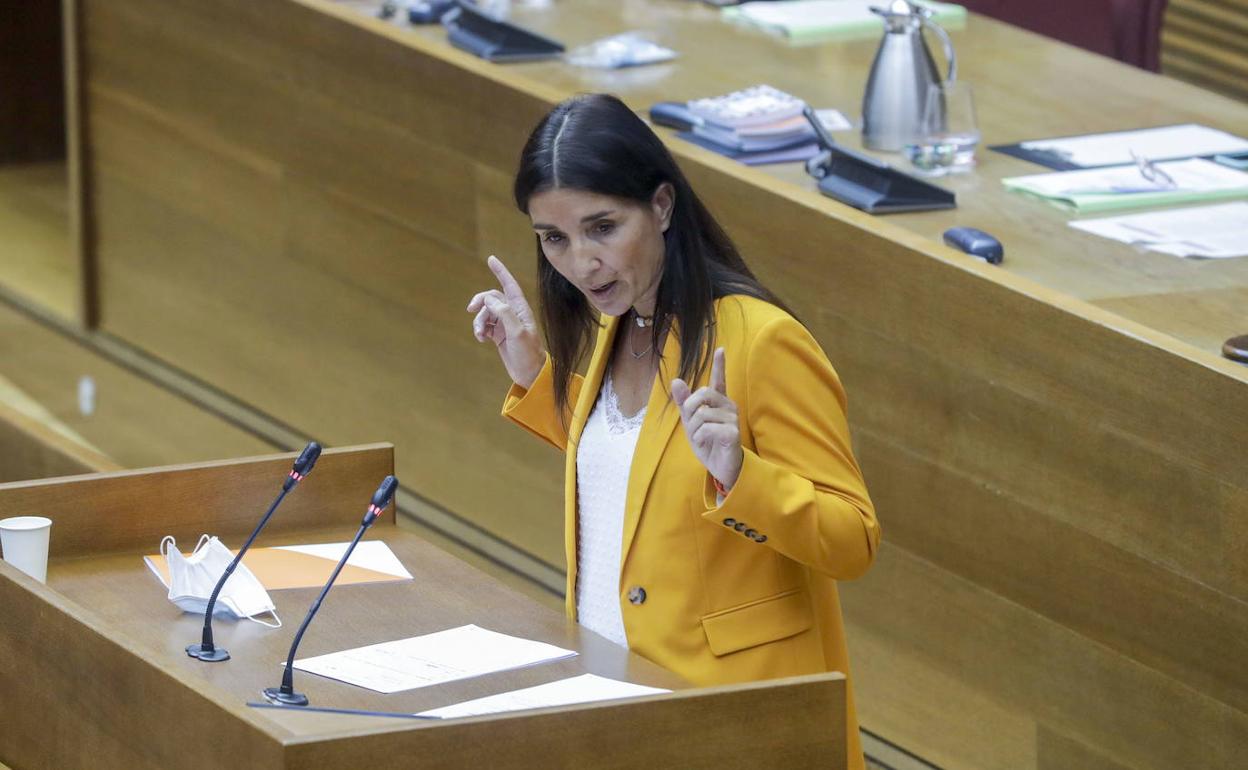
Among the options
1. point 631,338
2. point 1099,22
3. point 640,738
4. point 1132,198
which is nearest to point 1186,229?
point 1132,198

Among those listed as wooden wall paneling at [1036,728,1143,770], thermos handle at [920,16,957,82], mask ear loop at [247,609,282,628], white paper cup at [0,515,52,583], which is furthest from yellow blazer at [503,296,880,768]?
thermos handle at [920,16,957,82]

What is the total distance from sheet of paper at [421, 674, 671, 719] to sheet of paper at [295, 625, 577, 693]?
74 millimetres

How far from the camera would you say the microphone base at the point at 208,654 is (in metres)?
2.09

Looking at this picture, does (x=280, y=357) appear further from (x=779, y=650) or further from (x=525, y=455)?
(x=779, y=650)

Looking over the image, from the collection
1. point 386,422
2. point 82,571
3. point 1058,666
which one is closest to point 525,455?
point 386,422

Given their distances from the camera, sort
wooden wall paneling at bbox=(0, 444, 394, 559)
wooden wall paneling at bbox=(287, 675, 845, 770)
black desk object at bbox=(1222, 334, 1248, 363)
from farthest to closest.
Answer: black desk object at bbox=(1222, 334, 1248, 363)
wooden wall paneling at bbox=(0, 444, 394, 559)
wooden wall paneling at bbox=(287, 675, 845, 770)

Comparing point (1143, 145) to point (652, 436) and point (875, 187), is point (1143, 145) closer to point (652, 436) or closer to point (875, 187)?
point (875, 187)

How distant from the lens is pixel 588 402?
2172 mm

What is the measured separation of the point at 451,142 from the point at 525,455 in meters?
0.60

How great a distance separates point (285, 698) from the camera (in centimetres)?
195

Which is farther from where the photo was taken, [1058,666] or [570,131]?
[1058,666]

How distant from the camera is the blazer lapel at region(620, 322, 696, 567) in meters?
2.04

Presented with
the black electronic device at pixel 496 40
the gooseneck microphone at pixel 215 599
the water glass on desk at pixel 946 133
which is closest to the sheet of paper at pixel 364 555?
the gooseneck microphone at pixel 215 599

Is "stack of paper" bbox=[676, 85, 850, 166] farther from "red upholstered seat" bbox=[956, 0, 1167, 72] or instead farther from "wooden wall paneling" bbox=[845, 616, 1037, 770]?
"red upholstered seat" bbox=[956, 0, 1167, 72]
